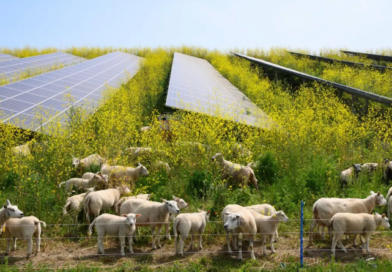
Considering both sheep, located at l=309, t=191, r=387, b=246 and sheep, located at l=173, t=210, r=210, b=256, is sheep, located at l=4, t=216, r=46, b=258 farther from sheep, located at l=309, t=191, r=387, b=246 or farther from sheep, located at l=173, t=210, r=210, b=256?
sheep, located at l=309, t=191, r=387, b=246

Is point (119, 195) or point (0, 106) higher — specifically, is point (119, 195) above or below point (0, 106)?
below

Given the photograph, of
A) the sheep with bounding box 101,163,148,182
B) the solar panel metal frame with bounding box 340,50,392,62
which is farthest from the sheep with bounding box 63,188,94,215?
the solar panel metal frame with bounding box 340,50,392,62

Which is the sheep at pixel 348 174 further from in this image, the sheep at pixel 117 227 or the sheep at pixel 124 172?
the sheep at pixel 117 227

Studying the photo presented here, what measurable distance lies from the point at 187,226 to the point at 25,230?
3361 millimetres

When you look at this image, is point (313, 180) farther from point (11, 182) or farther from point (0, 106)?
point (0, 106)

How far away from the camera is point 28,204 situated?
1008 centimetres

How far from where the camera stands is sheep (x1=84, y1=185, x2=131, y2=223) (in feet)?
32.1

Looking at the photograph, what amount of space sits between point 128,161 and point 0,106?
6904mm

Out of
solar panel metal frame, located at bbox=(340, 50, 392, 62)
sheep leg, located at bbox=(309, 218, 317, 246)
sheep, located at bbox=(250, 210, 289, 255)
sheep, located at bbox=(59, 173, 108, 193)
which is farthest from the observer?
solar panel metal frame, located at bbox=(340, 50, 392, 62)

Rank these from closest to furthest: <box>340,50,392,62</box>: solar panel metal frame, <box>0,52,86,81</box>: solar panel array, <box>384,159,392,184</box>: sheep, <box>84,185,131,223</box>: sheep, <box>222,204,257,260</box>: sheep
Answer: <box>222,204,257,260</box>: sheep, <box>84,185,131,223</box>: sheep, <box>384,159,392,184</box>: sheep, <box>0,52,86,81</box>: solar panel array, <box>340,50,392,62</box>: solar panel metal frame

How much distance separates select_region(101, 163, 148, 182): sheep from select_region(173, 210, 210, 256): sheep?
323 cm

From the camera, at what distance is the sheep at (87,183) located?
1097 centimetres

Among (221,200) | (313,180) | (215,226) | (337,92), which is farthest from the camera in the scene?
(337,92)

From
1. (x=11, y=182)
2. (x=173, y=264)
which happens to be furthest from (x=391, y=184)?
(x=11, y=182)
